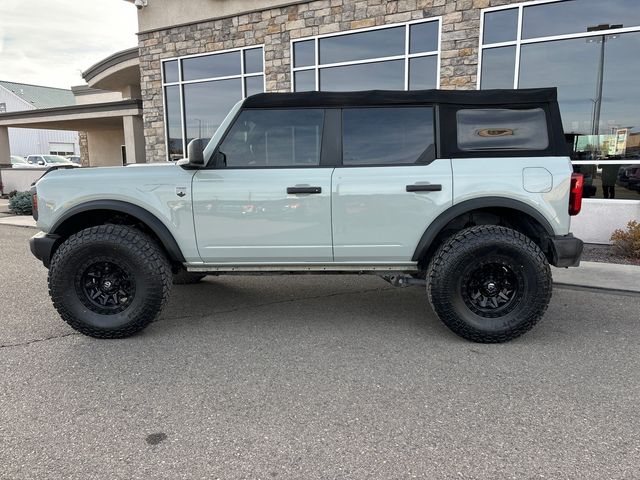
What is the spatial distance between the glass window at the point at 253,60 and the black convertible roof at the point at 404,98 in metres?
7.22

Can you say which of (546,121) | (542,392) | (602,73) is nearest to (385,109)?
(546,121)

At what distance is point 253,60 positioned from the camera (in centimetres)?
1056

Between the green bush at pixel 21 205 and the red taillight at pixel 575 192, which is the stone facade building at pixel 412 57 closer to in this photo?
the green bush at pixel 21 205

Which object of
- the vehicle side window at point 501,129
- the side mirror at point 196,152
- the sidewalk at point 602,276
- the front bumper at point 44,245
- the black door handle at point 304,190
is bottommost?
the sidewalk at point 602,276

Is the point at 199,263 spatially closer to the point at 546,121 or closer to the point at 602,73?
the point at 546,121

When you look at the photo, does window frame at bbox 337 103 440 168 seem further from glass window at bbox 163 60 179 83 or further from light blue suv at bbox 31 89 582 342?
glass window at bbox 163 60 179 83

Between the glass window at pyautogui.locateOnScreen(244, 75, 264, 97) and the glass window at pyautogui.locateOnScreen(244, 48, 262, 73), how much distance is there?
164 mm

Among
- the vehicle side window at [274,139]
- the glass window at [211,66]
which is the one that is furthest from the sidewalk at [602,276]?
the glass window at [211,66]

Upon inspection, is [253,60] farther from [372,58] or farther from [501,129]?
[501,129]

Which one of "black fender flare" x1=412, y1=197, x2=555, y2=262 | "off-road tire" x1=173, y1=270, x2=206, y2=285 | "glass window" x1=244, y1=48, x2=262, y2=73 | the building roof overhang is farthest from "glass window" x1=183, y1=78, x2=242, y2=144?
"black fender flare" x1=412, y1=197, x2=555, y2=262

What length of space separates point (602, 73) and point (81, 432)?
28.3 ft

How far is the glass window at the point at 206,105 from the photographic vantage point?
11.3m

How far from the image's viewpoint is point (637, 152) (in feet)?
24.3

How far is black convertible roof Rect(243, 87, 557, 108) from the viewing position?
149 inches
